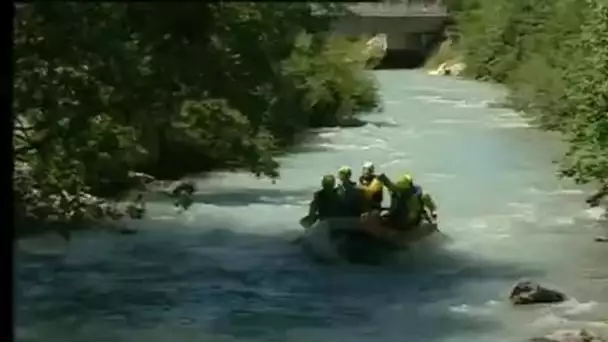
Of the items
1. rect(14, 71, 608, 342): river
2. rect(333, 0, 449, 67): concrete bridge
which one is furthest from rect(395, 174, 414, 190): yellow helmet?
rect(333, 0, 449, 67): concrete bridge

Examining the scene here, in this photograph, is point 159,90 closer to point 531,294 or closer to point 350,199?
point 350,199

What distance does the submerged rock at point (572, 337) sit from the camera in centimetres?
130

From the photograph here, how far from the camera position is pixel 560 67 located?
58.7 inches

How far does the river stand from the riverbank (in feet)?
0.19

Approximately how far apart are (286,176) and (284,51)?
0.23 metres

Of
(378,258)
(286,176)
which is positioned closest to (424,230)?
(378,258)

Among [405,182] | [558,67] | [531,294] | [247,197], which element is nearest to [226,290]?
[247,197]

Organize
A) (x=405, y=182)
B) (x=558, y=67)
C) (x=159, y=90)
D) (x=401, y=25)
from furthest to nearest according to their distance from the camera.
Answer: (x=558, y=67), (x=405, y=182), (x=401, y=25), (x=159, y=90)

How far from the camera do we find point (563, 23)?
58.3 inches

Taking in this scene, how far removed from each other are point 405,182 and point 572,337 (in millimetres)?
274

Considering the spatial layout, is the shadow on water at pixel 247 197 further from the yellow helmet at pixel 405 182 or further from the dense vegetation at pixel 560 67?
the dense vegetation at pixel 560 67

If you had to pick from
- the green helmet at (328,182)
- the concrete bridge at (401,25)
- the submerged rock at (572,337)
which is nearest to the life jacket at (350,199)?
the green helmet at (328,182)

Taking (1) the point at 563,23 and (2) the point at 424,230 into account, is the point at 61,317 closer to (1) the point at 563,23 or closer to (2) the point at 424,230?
(2) the point at 424,230

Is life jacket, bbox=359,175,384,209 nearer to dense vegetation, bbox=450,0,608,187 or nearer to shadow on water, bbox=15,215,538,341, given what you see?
shadow on water, bbox=15,215,538,341
